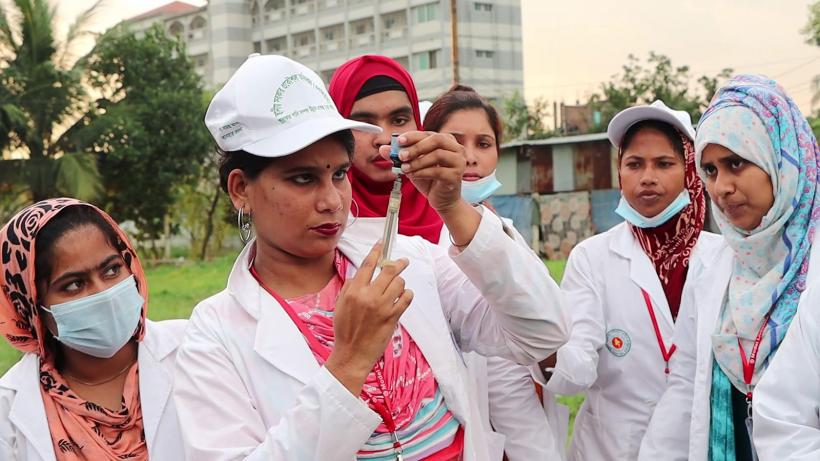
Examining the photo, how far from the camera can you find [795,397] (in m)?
2.15

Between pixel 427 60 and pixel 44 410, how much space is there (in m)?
40.5

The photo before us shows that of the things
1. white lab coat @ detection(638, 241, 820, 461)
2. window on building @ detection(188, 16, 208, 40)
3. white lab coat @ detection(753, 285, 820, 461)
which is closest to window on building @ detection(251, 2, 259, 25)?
window on building @ detection(188, 16, 208, 40)

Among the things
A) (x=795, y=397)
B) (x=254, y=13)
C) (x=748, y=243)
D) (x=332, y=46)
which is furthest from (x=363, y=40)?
(x=795, y=397)

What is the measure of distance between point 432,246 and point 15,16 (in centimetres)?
2271

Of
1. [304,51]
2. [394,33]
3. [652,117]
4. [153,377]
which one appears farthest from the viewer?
[304,51]

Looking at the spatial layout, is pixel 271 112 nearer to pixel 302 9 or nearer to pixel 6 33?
pixel 6 33

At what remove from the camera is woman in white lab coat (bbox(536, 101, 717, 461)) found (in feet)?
10.5

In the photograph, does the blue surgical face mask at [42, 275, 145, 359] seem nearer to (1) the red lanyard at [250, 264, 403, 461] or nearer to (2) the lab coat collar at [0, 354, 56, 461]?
(2) the lab coat collar at [0, 354, 56, 461]

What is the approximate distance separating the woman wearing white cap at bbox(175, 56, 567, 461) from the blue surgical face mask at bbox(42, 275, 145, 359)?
756 mm

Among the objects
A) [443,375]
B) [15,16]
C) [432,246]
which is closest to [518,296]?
[443,375]

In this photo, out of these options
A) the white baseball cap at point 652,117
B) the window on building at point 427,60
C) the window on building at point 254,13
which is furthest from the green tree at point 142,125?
the window on building at point 254,13

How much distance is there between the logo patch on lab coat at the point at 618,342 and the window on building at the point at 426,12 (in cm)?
4004

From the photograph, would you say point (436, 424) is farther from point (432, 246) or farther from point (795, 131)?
point (795, 131)

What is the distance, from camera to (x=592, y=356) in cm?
320
